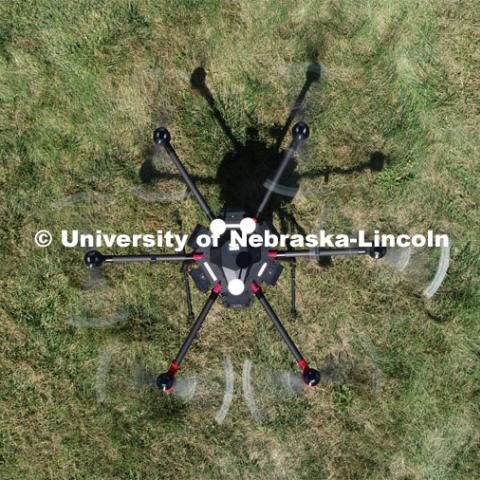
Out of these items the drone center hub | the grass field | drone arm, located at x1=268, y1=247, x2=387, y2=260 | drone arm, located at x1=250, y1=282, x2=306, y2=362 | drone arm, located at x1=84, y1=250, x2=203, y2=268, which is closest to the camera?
drone arm, located at x1=250, y1=282, x2=306, y2=362

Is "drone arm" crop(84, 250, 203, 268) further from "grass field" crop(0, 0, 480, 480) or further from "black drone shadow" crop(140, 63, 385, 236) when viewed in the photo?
"black drone shadow" crop(140, 63, 385, 236)

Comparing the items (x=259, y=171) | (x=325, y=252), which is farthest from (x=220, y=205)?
(x=325, y=252)

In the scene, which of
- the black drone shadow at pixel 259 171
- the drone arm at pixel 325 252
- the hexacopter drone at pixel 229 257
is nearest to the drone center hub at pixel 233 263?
the hexacopter drone at pixel 229 257

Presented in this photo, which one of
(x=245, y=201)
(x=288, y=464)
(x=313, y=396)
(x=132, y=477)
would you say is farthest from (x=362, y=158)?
(x=132, y=477)

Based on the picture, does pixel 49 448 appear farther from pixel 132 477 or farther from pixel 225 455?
pixel 225 455

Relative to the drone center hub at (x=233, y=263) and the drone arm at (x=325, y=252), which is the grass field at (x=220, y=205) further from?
the drone arm at (x=325, y=252)

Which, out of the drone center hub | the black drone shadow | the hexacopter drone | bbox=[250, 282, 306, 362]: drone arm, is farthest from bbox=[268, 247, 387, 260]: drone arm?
the black drone shadow
